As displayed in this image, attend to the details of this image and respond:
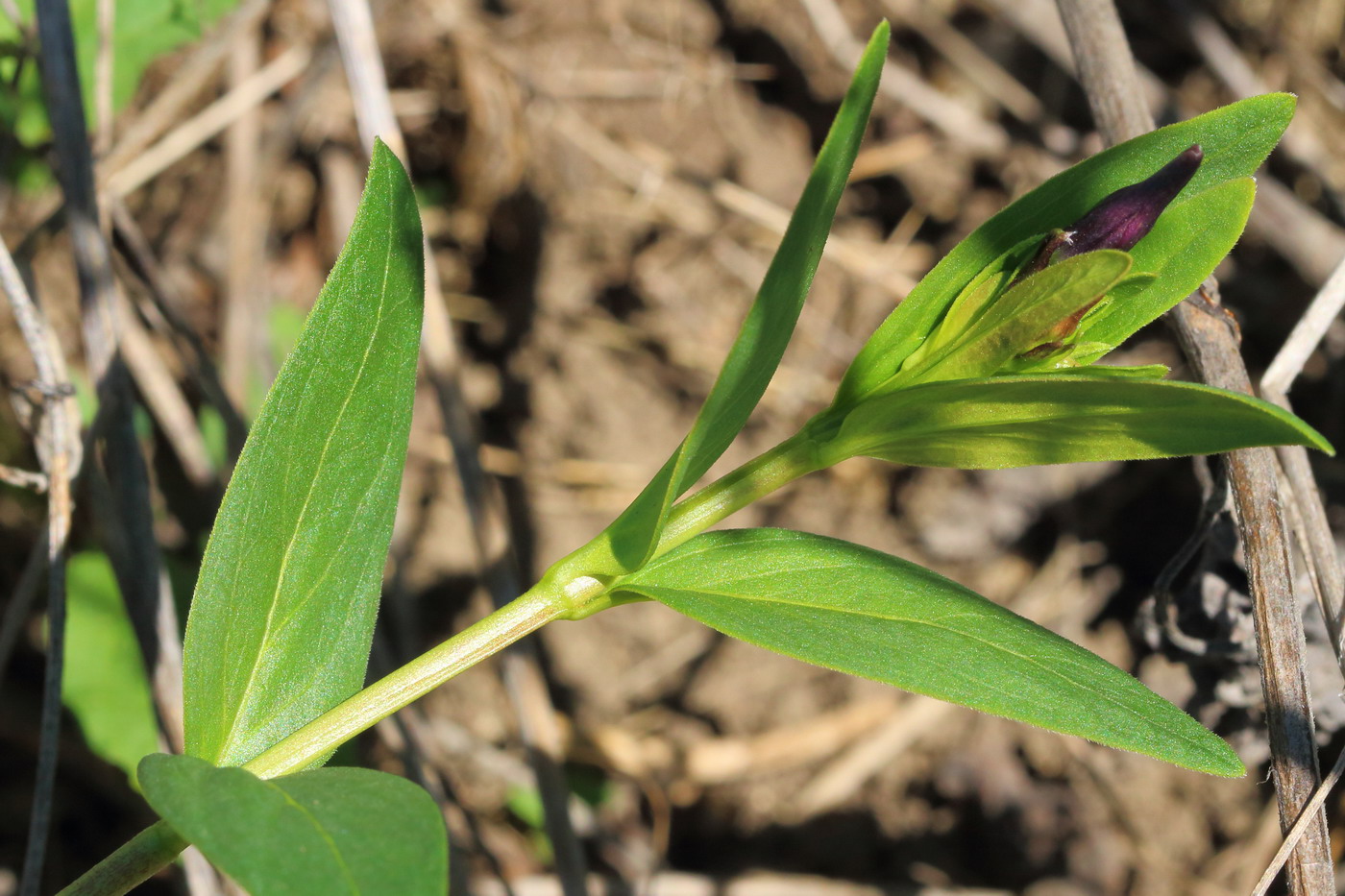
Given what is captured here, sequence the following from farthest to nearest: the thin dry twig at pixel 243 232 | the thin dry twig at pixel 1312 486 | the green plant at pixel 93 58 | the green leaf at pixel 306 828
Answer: the thin dry twig at pixel 243 232, the green plant at pixel 93 58, the thin dry twig at pixel 1312 486, the green leaf at pixel 306 828

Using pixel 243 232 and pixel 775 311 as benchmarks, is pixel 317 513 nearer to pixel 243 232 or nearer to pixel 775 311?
pixel 775 311

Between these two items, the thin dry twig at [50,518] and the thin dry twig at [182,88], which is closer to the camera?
the thin dry twig at [50,518]

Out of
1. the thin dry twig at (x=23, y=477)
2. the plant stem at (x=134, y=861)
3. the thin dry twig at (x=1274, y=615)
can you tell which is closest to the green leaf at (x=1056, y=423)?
the thin dry twig at (x=1274, y=615)

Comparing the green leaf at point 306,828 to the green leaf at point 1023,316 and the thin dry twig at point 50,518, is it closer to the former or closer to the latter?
the thin dry twig at point 50,518

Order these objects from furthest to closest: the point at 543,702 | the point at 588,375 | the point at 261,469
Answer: the point at 588,375
the point at 543,702
the point at 261,469

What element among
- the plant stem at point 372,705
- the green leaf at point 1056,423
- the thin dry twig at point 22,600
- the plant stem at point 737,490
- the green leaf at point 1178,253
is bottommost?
the thin dry twig at point 22,600

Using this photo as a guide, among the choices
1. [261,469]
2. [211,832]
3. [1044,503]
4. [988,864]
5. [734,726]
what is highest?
[261,469]

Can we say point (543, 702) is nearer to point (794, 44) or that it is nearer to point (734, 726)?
point (734, 726)

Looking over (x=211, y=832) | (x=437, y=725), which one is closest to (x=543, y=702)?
(x=437, y=725)

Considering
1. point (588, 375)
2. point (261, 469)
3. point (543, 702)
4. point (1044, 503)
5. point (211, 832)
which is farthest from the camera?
point (588, 375)
